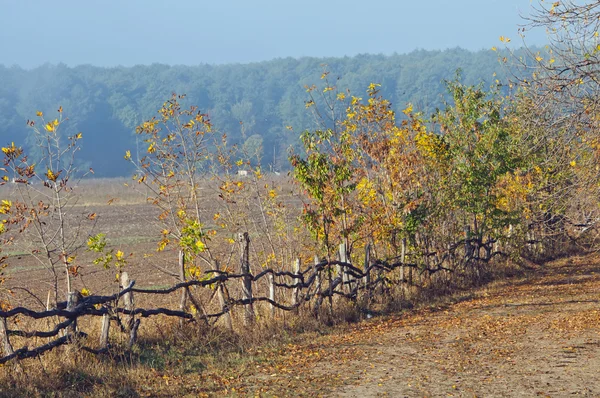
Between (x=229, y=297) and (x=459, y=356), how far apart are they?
3690 millimetres

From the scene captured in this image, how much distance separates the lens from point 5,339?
8.90m

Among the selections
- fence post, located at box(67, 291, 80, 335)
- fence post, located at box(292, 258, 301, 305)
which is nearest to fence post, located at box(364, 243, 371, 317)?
fence post, located at box(292, 258, 301, 305)

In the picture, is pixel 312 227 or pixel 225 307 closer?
pixel 225 307

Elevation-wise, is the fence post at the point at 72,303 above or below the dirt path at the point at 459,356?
above

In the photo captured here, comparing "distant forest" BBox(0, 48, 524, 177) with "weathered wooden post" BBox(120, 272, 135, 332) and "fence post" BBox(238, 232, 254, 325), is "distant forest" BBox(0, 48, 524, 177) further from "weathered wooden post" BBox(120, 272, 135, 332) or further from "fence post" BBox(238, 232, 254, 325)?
"weathered wooden post" BBox(120, 272, 135, 332)

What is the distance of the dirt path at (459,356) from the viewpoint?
8750 mm

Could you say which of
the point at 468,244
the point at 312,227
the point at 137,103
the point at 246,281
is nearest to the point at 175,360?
the point at 246,281

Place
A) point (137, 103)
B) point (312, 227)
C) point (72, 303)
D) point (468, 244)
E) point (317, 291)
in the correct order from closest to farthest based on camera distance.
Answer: point (72, 303)
point (317, 291)
point (312, 227)
point (468, 244)
point (137, 103)

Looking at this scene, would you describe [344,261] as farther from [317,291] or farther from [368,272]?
[317,291]

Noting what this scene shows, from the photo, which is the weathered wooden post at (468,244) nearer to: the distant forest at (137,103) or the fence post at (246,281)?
the fence post at (246,281)

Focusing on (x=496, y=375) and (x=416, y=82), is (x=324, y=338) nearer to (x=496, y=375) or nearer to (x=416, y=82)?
(x=496, y=375)

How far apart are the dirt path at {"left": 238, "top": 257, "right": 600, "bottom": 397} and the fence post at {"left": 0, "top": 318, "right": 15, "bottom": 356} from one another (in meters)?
2.69

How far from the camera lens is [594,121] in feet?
40.1

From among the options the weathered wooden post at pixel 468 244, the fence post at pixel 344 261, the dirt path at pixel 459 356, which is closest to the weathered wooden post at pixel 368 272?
the fence post at pixel 344 261
